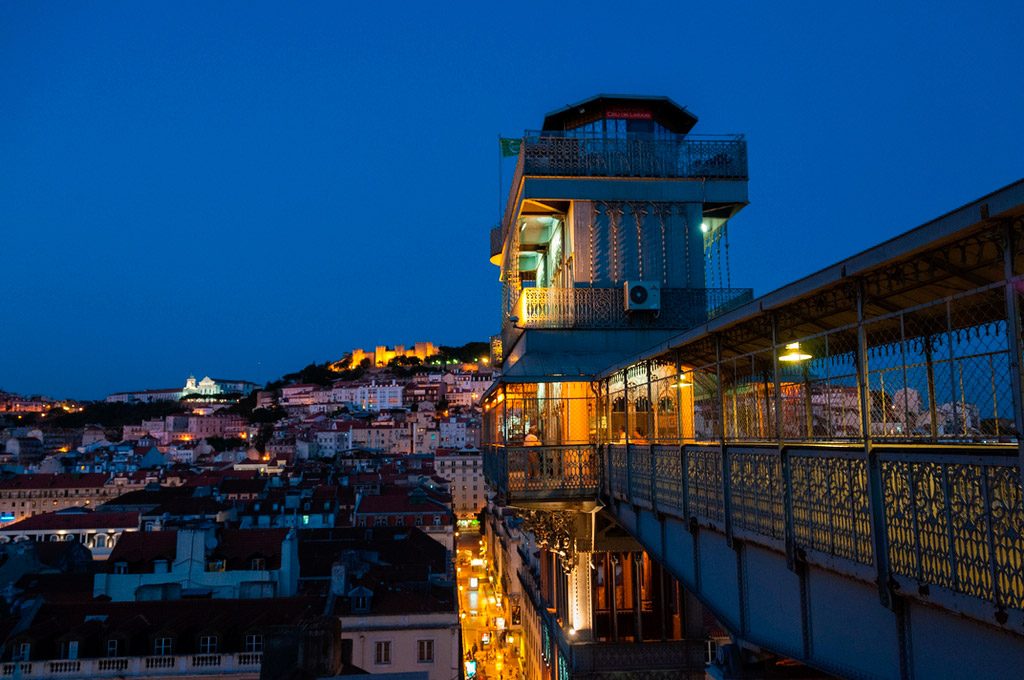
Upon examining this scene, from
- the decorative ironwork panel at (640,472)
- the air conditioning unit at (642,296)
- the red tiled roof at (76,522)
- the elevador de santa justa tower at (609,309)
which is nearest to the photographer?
the decorative ironwork panel at (640,472)

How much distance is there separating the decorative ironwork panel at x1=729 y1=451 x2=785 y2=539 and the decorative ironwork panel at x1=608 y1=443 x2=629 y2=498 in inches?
180

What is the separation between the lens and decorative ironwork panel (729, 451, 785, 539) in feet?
20.5

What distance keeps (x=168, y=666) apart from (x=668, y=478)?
20.3 metres

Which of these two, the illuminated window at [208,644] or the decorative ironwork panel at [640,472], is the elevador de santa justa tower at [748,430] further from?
the illuminated window at [208,644]

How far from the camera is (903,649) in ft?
15.6

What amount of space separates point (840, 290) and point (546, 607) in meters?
19.8

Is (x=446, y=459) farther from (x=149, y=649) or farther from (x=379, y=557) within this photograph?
(x=149, y=649)

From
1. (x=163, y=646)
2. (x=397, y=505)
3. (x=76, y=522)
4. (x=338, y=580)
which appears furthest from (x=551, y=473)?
(x=76, y=522)

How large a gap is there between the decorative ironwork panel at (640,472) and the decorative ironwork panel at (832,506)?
4.62 metres

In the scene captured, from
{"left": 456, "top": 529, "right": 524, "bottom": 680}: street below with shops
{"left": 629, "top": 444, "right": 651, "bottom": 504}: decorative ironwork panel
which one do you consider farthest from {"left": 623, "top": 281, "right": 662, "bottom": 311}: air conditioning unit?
{"left": 456, "top": 529, "right": 524, "bottom": 680}: street below with shops

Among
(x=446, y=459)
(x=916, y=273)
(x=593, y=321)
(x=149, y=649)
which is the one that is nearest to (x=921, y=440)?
(x=916, y=273)

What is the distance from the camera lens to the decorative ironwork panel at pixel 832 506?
16.3 feet

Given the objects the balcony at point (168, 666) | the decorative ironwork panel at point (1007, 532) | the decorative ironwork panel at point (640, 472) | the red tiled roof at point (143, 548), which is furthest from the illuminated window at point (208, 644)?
the decorative ironwork panel at point (1007, 532)

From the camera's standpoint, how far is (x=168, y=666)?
935 inches
